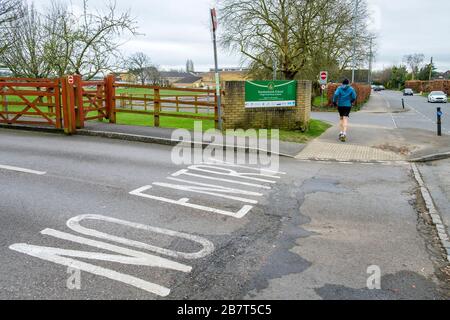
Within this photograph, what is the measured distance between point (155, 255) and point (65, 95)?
898 centimetres

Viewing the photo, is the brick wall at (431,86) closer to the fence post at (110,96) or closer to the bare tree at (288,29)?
the bare tree at (288,29)

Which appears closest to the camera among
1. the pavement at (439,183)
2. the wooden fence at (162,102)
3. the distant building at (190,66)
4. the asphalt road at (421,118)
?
the pavement at (439,183)

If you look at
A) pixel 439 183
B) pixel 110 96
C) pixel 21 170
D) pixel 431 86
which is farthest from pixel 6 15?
pixel 431 86

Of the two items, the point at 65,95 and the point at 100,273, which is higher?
the point at 65,95

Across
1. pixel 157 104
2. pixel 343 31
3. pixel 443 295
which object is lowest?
pixel 443 295

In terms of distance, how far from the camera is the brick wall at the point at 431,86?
59.5 m

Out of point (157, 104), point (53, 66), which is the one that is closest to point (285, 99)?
point (157, 104)

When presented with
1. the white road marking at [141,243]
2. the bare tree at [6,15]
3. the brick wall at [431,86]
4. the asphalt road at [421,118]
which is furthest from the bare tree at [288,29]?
the brick wall at [431,86]

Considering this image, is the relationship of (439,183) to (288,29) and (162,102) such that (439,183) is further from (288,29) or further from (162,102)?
(288,29)

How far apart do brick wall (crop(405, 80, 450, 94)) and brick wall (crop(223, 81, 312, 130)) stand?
56.0m

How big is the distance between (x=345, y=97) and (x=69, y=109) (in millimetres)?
8479

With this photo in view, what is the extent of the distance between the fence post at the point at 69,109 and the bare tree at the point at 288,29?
15.6m

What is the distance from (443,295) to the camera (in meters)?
3.57
